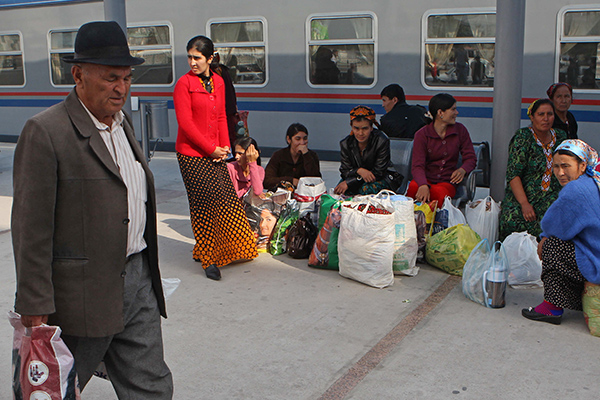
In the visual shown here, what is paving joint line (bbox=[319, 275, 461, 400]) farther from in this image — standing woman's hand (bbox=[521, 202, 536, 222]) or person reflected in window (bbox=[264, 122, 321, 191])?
person reflected in window (bbox=[264, 122, 321, 191])

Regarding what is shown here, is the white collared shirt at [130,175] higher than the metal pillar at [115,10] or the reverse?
the reverse

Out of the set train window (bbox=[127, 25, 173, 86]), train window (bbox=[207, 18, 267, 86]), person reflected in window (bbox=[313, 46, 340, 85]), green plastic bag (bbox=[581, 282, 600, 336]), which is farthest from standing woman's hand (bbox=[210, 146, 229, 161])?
train window (bbox=[127, 25, 173, 86])

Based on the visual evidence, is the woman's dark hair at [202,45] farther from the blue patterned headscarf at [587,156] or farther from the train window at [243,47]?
the train window at [243,47]

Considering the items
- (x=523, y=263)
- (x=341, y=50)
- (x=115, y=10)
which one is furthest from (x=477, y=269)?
(x=341, y=50)

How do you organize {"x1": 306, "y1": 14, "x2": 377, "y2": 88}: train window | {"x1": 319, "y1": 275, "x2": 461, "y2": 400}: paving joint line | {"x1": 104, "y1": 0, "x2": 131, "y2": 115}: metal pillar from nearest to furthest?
1. {"x1": 319, "y1": 275, "x2": 461, "y2": 400}: paving joint line
2. {"x1": 104, "y1": 0, "x2": 131, "y2": 115}: metal pillar
3. {"x1": 306, "y1": 14, "x2": 377, "y2": 88}: train window

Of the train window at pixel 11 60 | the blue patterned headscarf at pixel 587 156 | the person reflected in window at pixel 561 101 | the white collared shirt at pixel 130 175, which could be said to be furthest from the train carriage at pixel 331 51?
the white collared shirt at pixel 130 175

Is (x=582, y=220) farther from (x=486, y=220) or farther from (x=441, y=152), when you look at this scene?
(x=441, y=152)

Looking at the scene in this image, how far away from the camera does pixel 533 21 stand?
8.52 metres

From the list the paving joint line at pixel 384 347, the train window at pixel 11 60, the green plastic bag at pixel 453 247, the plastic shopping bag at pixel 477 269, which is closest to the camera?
the paving joint line at pixel 384 347

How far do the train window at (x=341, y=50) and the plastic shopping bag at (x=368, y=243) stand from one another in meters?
5.24

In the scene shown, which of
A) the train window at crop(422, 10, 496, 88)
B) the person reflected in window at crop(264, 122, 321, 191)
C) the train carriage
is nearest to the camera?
the person reflected in window at crop(264, 122, 321, 191)

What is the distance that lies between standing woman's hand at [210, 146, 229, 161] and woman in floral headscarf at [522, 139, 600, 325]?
237 centimetres

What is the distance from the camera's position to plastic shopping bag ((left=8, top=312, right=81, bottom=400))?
211cm

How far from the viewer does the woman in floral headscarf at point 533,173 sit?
16.8ft
